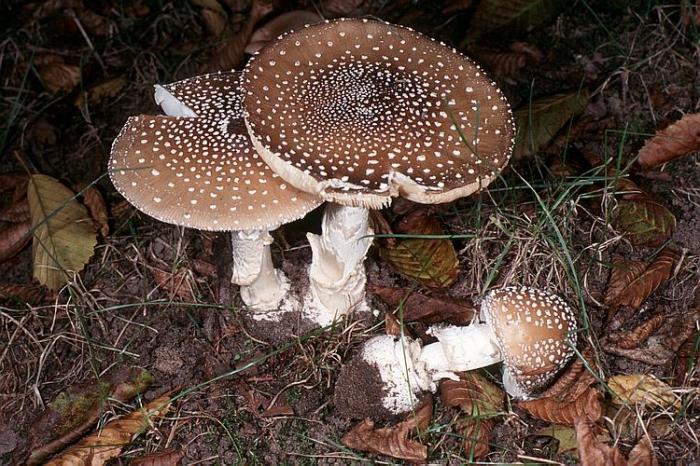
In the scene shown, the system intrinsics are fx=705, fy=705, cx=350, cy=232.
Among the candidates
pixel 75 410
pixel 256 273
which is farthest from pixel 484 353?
pixel 75 410

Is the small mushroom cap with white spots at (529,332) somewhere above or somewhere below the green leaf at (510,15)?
below

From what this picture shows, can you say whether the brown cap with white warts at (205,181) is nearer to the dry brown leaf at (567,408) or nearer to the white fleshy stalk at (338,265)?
the white fleshy stalk at (338,265)

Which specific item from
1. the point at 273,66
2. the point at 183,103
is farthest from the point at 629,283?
the point at 183,103

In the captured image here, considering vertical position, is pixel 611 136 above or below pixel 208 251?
above

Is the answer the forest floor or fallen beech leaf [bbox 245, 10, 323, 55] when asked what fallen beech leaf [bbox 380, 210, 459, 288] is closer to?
the forest floor

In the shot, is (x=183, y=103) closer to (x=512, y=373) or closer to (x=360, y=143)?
(x=360, y=143)

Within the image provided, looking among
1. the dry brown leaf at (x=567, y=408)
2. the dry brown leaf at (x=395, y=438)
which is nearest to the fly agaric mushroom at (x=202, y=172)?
the dry brown leaf at (x=395, y=438)

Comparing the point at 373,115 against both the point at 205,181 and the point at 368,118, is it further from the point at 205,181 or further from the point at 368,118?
the point at 205,181
